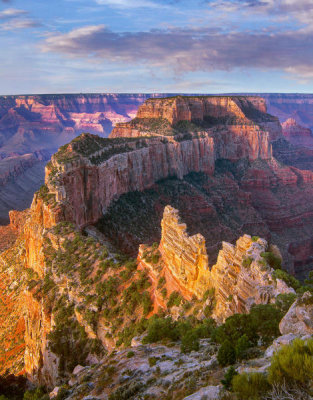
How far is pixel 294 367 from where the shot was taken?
27.4ft

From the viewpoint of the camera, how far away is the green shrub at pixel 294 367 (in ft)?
27.3

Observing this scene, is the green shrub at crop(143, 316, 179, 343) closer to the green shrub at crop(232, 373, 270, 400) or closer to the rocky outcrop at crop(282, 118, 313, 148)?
the green shrub at crop(232, 373, 270, 400)

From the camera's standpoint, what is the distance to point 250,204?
94.6 metres

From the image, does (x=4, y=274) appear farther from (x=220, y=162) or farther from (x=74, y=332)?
(x=220, y=162)

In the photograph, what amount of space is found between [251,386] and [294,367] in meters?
1.19

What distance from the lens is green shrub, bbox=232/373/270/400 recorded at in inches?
340

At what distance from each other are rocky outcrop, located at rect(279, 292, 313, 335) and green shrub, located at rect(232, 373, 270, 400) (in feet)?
10.5

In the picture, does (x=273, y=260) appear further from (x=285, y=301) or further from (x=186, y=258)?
(x=186, y=258)

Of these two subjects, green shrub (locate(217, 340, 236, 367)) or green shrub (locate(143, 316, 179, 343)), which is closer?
green shrub (locate(217, 340, 236, 367))

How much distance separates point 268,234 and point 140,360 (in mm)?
74828

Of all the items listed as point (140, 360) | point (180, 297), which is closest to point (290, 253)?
point (180, 297)

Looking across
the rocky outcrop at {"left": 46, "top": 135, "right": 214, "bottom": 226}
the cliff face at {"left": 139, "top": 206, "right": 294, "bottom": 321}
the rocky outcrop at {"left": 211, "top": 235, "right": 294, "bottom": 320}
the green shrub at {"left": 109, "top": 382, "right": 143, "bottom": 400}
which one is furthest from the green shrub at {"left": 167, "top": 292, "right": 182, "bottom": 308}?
the rocky outcrop at {"left": 46, "top": 135, "right": 214, "bottom": 226}

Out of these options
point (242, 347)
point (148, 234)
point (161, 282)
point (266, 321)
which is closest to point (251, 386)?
point (242, 347)

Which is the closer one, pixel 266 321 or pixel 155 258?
pixel 266 321
